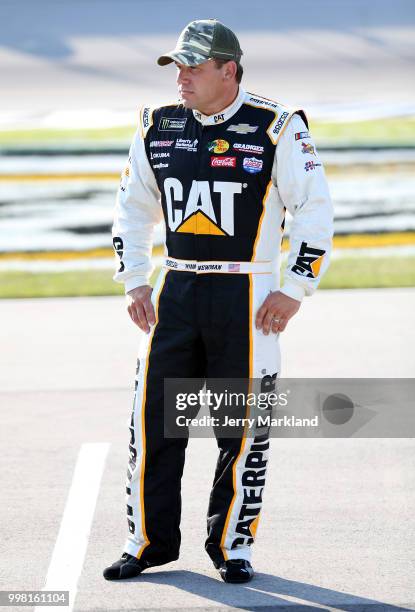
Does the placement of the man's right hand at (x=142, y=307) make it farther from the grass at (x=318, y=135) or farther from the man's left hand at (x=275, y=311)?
the grass at (x=318, y=135)

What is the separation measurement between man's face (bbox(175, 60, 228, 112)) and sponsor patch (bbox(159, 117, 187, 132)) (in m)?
0.11

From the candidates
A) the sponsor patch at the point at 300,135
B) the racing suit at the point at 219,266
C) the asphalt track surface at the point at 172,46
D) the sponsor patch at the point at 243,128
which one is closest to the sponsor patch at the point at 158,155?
the racing suit at the point at 219,266

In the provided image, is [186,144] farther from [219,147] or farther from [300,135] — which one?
[300,135]

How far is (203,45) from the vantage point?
4098 millimetres

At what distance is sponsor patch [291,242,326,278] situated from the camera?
4121mm

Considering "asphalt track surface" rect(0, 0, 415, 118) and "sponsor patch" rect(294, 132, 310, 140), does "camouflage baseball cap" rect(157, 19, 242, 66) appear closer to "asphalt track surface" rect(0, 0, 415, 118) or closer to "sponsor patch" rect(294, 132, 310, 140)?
"sponsor patch" rect(294, 132, 310, 140)

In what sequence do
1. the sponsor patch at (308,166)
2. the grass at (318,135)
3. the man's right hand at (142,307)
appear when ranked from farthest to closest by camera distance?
1. the grass at (318,135)
2. the man's right hand at (142,307)
3. the sponsor patch at (308,166)

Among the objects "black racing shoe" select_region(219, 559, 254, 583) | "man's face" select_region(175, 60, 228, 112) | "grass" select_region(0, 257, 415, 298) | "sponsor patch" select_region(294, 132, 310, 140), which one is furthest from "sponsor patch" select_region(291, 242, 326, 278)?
"grass" select_region(0, 257, 415, 298)

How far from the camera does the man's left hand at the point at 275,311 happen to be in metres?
4.12

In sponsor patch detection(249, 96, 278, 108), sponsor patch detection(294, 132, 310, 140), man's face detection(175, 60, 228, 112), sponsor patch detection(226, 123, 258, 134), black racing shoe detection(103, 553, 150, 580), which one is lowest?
black racing shoe detection(103, 553, 150, 580)

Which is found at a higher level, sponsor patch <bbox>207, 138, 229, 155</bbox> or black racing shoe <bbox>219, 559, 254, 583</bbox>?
sponsor patch <bbox>207, 138, 229, 155</bbox>

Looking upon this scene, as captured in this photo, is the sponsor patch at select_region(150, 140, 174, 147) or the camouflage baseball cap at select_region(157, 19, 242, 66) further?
the sponsor patch at select_region(150, 140, 174, 147)

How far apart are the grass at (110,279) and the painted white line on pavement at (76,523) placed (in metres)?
4.19

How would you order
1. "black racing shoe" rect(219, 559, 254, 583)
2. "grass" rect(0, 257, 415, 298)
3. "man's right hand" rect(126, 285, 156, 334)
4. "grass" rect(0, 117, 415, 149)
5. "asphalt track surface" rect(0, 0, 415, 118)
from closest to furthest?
1. "black racing shoe" rect(219, 559, 254, 583)
2. "man's right hand" rect(126, 285, 156, 334)
3. "grass" rect(0, 257, 415, 298)
4. "grass" rect(0, 117, 415, 149)
5. "asphalt track surface" rect(0, 0, 415, 118)
